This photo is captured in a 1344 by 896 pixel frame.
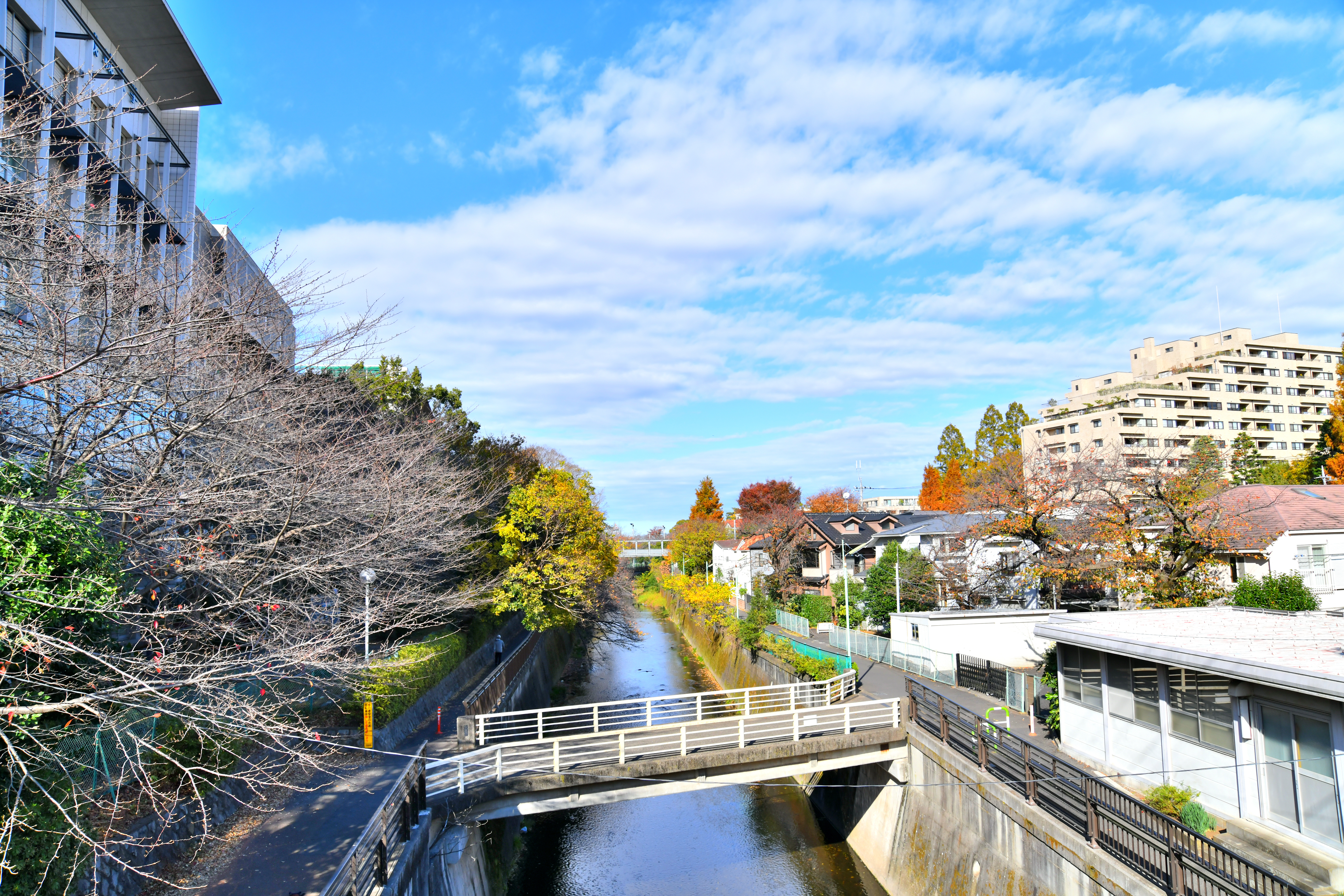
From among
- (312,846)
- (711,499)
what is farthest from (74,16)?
(711,499)

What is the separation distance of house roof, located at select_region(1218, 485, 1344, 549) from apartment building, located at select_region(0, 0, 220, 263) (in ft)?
108

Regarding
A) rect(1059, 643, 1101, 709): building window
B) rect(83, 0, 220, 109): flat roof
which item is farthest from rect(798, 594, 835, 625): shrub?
rect(83, 0, 220, 109): flat roof

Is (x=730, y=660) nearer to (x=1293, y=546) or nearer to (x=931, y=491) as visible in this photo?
(x=1293, y=546)

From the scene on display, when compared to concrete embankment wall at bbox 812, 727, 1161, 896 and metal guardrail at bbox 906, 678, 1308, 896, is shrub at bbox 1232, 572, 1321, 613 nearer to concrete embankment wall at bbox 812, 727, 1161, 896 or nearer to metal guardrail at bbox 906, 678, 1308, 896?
concrete embankment wall at bbox 812, 727, 1161, 896

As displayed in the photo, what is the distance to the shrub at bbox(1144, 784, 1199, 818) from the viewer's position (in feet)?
35.9

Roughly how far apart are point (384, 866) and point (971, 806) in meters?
10.3

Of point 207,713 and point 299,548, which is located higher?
point 299,548

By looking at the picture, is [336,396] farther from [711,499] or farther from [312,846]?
[711,499]

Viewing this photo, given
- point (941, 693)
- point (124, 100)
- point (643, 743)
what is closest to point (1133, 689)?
point (941, 693)

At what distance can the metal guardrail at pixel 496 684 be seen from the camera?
1858cm

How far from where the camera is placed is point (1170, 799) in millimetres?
11086

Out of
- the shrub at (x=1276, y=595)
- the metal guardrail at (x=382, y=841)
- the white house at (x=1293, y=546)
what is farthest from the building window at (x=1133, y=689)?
the white house at (x=1293, y=546)

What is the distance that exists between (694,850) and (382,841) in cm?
1118

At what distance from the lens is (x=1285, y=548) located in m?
26.5
